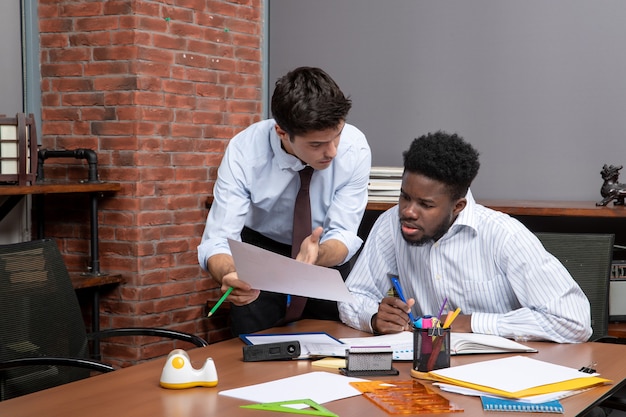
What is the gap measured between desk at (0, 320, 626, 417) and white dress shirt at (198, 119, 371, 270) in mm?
702

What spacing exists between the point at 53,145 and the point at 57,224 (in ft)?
1.23

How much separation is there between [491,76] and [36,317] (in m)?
2.40

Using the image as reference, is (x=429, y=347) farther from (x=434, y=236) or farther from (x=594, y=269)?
(x=594, y=269)

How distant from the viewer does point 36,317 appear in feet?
8.00

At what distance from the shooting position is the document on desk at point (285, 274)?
6.37ft

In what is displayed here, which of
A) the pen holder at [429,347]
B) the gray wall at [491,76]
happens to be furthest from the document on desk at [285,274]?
the gray wall at [491,76]

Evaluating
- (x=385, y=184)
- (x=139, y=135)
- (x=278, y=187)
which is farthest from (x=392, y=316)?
(x=139, y=135)

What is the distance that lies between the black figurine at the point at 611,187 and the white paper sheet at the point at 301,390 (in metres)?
1.93

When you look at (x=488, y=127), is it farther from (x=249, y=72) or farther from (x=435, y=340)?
(x=435, y=340)

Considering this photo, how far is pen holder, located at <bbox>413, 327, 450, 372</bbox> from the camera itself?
1830 millimetres

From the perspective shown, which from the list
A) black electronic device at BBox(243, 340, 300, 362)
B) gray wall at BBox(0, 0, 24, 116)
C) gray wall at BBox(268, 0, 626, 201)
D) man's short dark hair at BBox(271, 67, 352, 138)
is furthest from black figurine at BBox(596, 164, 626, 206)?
gray wall at BBox(0, 0, 24, 116)

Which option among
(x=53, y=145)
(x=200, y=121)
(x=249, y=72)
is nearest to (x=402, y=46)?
(x=249, y=72)

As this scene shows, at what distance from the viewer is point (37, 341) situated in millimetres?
2434

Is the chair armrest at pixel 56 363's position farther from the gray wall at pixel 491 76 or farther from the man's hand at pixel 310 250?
the gray wall at pixel 491 76
